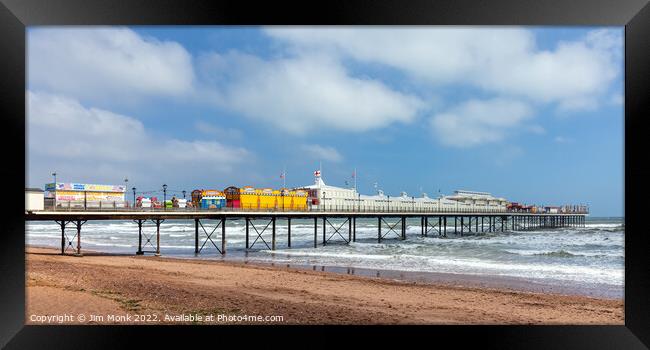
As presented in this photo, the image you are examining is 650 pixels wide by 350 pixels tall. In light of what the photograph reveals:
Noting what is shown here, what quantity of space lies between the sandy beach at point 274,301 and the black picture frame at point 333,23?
0.75 m

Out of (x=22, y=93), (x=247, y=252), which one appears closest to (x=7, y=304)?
(x=22, y=93)

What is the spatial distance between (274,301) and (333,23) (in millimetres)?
5816

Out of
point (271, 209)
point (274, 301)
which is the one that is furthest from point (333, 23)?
point (271, 209)

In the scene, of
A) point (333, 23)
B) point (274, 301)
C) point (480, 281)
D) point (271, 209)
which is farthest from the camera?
point (271, 209)

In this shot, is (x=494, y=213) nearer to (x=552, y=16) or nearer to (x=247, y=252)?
(x=247, y=252)

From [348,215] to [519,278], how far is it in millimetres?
14785

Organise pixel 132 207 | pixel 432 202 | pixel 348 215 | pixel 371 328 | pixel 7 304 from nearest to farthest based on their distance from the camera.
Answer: pixel 7 304 < pixel 371 328 < pixel 132 207 < pixel 348 215 < pixel 432 202

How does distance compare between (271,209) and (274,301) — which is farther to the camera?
(271,209)

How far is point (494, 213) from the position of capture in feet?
161

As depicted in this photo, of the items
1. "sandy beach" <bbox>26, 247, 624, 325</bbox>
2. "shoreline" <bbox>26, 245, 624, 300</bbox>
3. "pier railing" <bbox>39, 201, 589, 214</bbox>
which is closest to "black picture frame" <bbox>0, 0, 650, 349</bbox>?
"sandy beach" <bbox>26, 247, 624, 325</bbox>

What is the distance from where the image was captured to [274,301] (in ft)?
30.9

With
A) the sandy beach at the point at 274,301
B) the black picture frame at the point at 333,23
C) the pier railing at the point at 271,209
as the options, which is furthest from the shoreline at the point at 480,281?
the pier railing at the point at 271,209

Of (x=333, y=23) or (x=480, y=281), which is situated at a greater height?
(x=333, y=23)

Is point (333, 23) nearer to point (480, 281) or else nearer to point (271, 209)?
point (480, 281)
